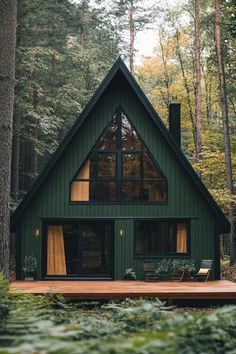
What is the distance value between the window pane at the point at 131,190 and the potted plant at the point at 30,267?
3334 mm

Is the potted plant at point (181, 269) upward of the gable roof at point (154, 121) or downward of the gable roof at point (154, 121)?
downward

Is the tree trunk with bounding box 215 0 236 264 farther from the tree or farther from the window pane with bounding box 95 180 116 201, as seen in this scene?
the tree

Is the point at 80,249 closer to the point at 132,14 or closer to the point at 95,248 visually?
the point at 95,248

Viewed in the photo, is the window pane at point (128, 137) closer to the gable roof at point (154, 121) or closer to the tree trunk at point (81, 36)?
the gable roof at point (154, 121)

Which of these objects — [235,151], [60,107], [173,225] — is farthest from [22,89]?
[235,151]

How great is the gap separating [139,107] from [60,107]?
929 centimetres

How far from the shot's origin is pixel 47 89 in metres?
26.3

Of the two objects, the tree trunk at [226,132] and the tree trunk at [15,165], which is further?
the tree trunk at [15,165]

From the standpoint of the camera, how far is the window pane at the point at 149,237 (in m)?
15.4

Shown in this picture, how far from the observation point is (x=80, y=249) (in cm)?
1542

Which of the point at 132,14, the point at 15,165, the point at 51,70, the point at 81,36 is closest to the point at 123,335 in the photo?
the point at 15,165

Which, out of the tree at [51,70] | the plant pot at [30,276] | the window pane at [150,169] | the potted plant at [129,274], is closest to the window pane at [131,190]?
the window pane at [150,169]

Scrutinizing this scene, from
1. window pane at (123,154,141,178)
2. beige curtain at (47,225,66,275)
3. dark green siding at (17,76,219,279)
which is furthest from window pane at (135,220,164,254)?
beige curtain at (47,225,66,275)

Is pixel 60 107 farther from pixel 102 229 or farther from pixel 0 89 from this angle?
pixel 0 89
